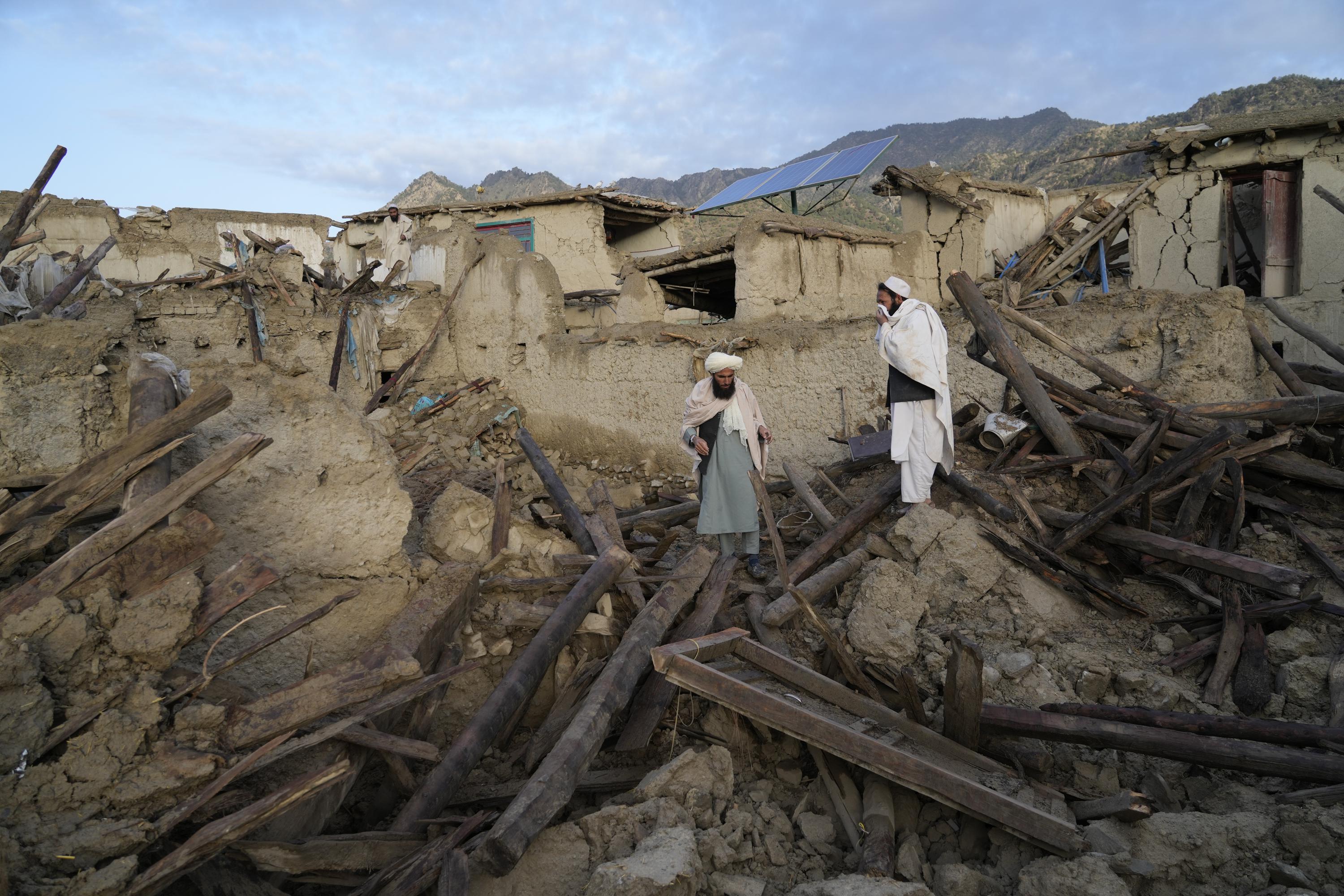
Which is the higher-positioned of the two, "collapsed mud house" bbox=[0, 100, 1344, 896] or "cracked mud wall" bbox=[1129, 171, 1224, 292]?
"cracked mud wall" bbox=[1129, 171, 1224, 292]

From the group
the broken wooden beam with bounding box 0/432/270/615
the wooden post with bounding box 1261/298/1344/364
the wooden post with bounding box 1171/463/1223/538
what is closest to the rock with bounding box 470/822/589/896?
the broken wooden beam with bounding box 0/432/270/615

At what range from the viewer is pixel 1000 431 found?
5430mm

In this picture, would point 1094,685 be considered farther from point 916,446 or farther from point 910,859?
point 916,446

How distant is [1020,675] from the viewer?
11.8ft

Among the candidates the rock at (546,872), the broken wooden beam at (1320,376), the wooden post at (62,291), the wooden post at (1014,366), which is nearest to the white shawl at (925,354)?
the wooden post at (1014,366)

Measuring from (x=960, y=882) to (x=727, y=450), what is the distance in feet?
10.9

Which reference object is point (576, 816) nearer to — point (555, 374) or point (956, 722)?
point (956, 722)

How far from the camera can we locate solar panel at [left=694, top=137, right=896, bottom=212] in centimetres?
1381

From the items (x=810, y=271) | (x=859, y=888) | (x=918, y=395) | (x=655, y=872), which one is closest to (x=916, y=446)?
(x=918, y=395)

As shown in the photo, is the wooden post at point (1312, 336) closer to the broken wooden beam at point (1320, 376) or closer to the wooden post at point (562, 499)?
the broken wooden beam at point (1320, 376)

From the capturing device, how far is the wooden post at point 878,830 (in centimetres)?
264

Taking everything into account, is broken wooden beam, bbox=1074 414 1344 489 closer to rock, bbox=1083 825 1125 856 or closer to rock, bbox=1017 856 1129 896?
rock, bbox=1083 825 1125 856

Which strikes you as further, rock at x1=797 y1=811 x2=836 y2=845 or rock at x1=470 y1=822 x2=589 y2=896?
rock at x1=797 y1=811 x2=836 y2=845

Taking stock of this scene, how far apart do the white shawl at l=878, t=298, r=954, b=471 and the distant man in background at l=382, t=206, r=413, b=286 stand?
8496mm
